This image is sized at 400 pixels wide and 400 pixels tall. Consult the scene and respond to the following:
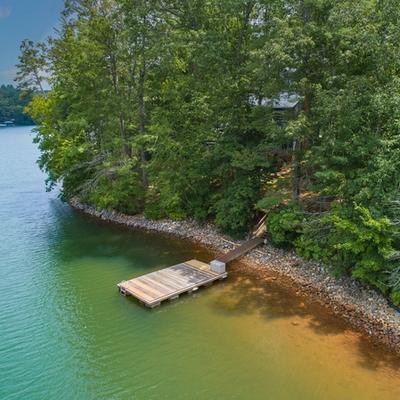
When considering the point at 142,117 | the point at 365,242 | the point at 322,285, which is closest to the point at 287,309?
the point at 322,285

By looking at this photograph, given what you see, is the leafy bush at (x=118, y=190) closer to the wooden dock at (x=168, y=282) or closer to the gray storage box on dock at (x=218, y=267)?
the wooden dock at (x=168, y=282)

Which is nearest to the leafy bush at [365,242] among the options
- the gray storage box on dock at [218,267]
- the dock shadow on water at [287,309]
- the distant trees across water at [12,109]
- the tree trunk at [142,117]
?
the dock shadow on water at [287,309]

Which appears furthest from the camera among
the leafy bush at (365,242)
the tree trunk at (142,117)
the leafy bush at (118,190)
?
the leafy bush at (118,190)

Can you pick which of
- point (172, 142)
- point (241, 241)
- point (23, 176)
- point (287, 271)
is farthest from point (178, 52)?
point (23, 176)

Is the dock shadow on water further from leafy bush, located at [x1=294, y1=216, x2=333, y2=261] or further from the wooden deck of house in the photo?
leafy bush, located at [x1=294, y1=216, x2=333, y2=261]

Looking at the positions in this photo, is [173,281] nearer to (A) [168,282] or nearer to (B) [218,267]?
(A) [168,282]

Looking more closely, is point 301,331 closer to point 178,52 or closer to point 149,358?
point 149,358
